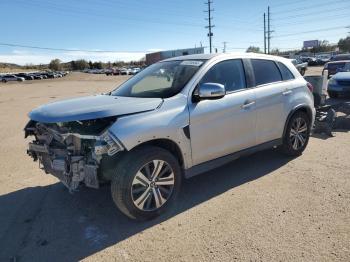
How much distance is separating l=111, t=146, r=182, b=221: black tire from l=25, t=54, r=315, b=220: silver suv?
1 centimetres

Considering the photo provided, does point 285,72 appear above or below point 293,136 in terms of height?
above

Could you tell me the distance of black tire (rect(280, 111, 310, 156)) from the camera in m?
5.42

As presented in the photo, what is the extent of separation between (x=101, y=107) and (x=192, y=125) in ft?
3.53

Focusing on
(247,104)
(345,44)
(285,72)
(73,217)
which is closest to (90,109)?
(73,217)

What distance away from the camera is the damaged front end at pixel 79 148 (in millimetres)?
3400

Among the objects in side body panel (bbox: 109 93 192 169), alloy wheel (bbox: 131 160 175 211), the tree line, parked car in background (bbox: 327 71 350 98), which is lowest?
alloy wheel (bbox: 131 160 175 211)

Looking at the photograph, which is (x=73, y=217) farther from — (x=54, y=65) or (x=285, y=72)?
(x=54, y=65)

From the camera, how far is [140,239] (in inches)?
136

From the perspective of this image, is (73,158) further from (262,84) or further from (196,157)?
(262,84)

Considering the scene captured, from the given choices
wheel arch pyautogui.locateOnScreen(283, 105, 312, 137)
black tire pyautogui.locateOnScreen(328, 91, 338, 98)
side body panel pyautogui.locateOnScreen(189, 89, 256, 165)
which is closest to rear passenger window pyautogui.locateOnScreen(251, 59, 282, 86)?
side body panel pyautogui.locateOnScreen(189, 89, 256, 165)

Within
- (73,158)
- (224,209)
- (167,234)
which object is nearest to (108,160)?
(73,158)

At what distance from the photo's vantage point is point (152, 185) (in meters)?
3.76

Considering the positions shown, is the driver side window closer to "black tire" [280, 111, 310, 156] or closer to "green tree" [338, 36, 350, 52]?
"black tire" [280, 111, 310, 156]

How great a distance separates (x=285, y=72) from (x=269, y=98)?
2.66ft
